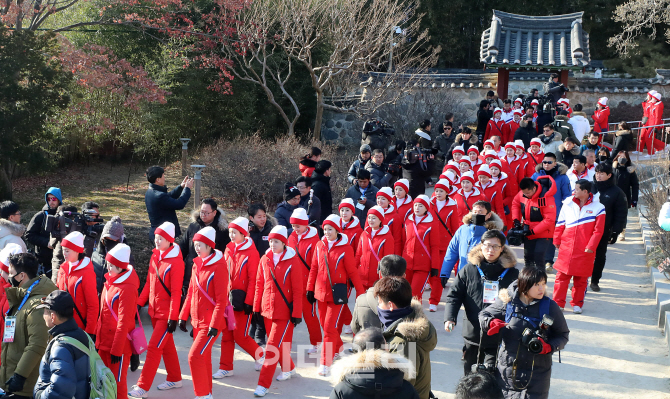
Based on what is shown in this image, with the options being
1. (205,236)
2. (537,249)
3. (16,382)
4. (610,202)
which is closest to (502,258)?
(205,236)

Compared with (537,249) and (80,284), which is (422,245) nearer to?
(537,249)

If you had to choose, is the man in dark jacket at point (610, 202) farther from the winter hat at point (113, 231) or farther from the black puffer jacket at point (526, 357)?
the winter hat at point (113, 231)

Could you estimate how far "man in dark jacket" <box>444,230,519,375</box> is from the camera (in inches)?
212

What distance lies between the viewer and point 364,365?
3367mm

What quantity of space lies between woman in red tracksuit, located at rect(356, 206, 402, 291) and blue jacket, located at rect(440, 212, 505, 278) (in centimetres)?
65

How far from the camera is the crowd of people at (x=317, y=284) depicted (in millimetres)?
4406

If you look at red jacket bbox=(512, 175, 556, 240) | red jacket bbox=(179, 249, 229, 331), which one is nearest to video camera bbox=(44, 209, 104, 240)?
red jacket bbox=(179, 249, 229, 331)

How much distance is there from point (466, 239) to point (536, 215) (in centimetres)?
162

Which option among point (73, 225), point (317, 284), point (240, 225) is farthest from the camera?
point (73, 225)

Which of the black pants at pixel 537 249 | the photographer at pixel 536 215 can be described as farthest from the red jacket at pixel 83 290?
the black pants at pixel 537 249

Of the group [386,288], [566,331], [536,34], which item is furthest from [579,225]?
[536,34]

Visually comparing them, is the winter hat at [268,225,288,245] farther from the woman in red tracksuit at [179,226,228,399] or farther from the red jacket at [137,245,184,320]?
the red jacket at [137,245,184,320]

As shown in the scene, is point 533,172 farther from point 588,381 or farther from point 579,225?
point 588,381

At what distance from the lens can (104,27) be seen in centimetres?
1619
